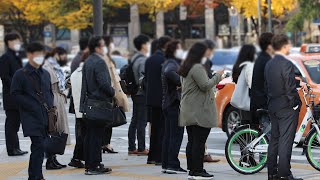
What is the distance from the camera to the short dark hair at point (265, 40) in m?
11.0

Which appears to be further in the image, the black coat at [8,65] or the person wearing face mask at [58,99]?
the black coat at [8,65]

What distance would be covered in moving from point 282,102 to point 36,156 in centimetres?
293

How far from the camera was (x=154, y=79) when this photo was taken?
12562 millimetres

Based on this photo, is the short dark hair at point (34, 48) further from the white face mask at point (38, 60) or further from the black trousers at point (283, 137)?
→ the black trousers at point (283, 137)

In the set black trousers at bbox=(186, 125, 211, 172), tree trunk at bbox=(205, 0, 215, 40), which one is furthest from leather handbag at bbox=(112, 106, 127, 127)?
tree trunk at bbox=(205, 0, 215, 40)

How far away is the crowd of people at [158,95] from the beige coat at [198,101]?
1 cm

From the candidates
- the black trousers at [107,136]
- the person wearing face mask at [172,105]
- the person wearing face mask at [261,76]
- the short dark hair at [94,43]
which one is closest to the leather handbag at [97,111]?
the short dark hair at [94,43]

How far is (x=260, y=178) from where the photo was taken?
11.3 m

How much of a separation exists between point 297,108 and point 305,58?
4977 millimetres

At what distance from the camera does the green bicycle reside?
1148 cm

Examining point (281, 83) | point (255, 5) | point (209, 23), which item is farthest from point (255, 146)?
point (209, 23)

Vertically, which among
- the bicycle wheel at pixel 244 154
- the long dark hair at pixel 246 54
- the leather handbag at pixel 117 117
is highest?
the long dark hair at pixel 246 54

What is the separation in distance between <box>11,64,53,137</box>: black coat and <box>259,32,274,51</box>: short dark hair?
2.70m

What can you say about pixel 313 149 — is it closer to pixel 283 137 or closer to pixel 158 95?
pixel 283 137
